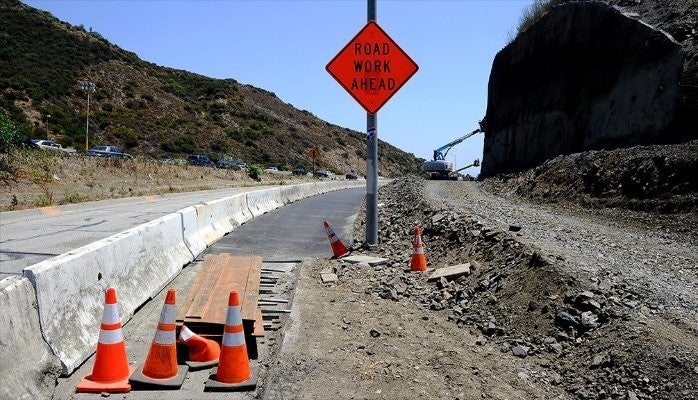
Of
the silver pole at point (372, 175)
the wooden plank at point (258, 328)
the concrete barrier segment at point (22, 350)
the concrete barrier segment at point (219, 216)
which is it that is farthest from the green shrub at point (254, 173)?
the concrete barrier segment at point (22, 350)

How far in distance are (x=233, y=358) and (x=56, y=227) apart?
11184 millimetres

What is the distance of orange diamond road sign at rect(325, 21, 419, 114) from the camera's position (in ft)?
34.4

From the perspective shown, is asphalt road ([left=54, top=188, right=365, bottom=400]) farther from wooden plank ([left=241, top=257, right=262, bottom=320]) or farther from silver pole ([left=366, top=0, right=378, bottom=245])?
silver pole ([left=366, top=0, right=378, bottom=245])

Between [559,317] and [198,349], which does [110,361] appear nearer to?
[198,349]

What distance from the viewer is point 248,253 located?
10984 millimetres

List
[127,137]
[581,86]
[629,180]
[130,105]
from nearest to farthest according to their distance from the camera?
[629,180] → [581,86] → [127,137] → [130,105]

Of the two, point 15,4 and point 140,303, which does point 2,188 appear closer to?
point 140,303

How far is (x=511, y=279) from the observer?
7.00 m

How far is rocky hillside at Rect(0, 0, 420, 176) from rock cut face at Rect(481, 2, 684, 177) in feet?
112

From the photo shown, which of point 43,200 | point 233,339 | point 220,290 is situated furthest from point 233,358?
point 43,200

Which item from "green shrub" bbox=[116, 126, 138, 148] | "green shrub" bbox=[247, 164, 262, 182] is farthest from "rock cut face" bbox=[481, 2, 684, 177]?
"green shrub" bbox=[116, 126, 138, 148]

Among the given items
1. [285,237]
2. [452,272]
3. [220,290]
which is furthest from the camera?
[285,237]

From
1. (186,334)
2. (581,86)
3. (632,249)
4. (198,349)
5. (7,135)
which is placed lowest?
(198,349)

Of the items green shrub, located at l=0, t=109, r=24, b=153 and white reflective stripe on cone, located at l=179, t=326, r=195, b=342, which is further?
green shrub, located at l=0, t=109, r=24, b=153
